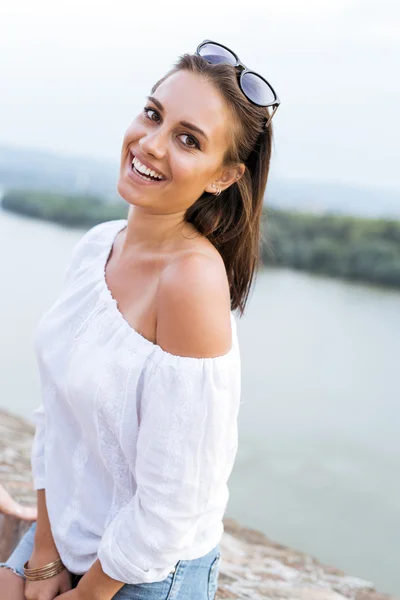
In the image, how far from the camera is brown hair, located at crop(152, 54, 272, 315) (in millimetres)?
1102

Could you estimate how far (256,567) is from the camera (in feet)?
5.89

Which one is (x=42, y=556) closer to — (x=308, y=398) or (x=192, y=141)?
(x=192, y=141)

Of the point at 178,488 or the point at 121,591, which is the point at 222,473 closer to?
the point at 178,488

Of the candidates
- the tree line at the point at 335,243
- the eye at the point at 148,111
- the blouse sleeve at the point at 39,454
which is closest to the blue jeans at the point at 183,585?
the blouse sleeve at the point at 39,454

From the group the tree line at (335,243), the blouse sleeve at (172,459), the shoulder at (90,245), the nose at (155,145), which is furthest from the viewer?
the tree line at (335,243)

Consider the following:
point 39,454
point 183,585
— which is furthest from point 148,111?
point 183,585

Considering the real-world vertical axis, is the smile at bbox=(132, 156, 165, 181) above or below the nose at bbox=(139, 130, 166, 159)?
→ below

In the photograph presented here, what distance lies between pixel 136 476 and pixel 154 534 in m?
0.08

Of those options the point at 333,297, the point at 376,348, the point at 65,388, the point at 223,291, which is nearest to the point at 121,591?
the point at 65,388

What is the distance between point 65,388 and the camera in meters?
1.12

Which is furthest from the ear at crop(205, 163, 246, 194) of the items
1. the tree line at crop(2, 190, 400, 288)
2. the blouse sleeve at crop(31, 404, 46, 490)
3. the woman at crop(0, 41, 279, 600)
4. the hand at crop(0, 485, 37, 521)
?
the tree line at crop(2, 190, 400, 288)

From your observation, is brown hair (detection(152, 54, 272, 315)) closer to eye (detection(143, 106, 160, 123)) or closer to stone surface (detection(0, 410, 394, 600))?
eye (detection(143, 106, 160, 123))

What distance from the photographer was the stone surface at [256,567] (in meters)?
1.55

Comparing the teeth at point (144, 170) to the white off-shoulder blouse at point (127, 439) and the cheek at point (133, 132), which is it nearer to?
the cheek at point (133, 132)
